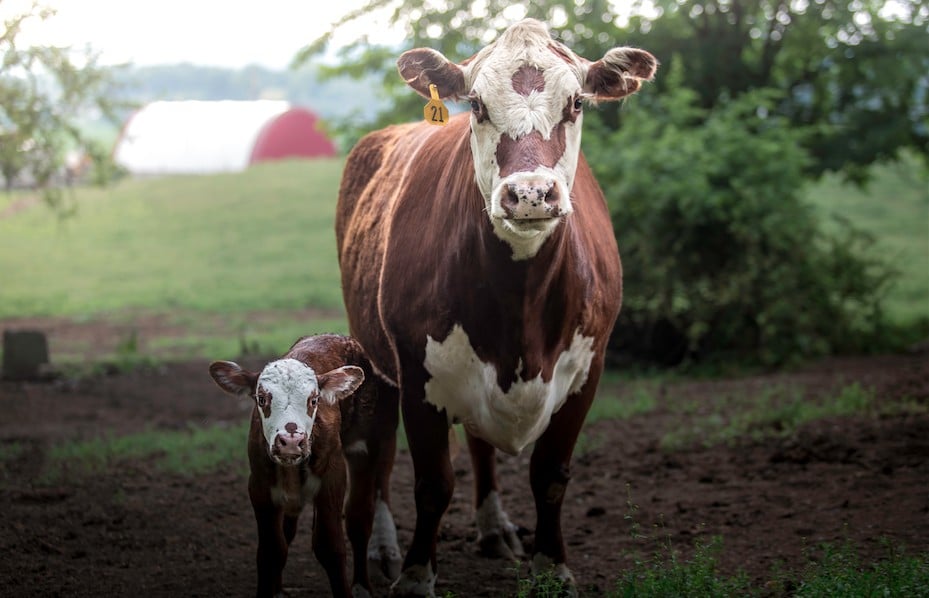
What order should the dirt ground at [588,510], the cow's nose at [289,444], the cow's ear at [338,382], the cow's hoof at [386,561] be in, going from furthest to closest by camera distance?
the cow's hoof at [386,561]
the dirt ground at [588,510]
the cow's ear at [338,382]
the cow's nose at [289,444]

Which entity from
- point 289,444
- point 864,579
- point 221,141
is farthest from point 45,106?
point 221,141

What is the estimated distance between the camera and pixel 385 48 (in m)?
14.0

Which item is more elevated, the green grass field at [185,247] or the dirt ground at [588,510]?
the dirt ground at [588,510]

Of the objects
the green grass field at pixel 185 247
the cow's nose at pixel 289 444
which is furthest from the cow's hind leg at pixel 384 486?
the green grass field at pixel 185 247

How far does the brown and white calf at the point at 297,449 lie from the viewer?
180 inches

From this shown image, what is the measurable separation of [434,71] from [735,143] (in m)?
7.12

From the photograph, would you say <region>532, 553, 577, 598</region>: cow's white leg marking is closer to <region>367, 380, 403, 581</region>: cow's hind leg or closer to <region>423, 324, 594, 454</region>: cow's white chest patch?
<region>423, 324, 594, 454</region>: cow's white chest patch

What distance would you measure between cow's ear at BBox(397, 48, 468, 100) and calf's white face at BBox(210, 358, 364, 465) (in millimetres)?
1276

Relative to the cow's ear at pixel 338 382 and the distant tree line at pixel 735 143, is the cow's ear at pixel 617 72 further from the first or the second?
the distant tree line at pixel 735 143

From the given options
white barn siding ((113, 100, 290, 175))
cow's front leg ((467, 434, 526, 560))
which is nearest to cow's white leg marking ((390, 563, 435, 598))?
cow's front leg ((467, 434, 526, 560))

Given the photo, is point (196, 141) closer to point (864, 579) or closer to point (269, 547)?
point (269, 547)

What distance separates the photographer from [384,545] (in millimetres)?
6016

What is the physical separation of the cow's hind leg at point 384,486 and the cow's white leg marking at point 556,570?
860 millimetres

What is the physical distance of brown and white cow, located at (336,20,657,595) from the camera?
15.4 feet
